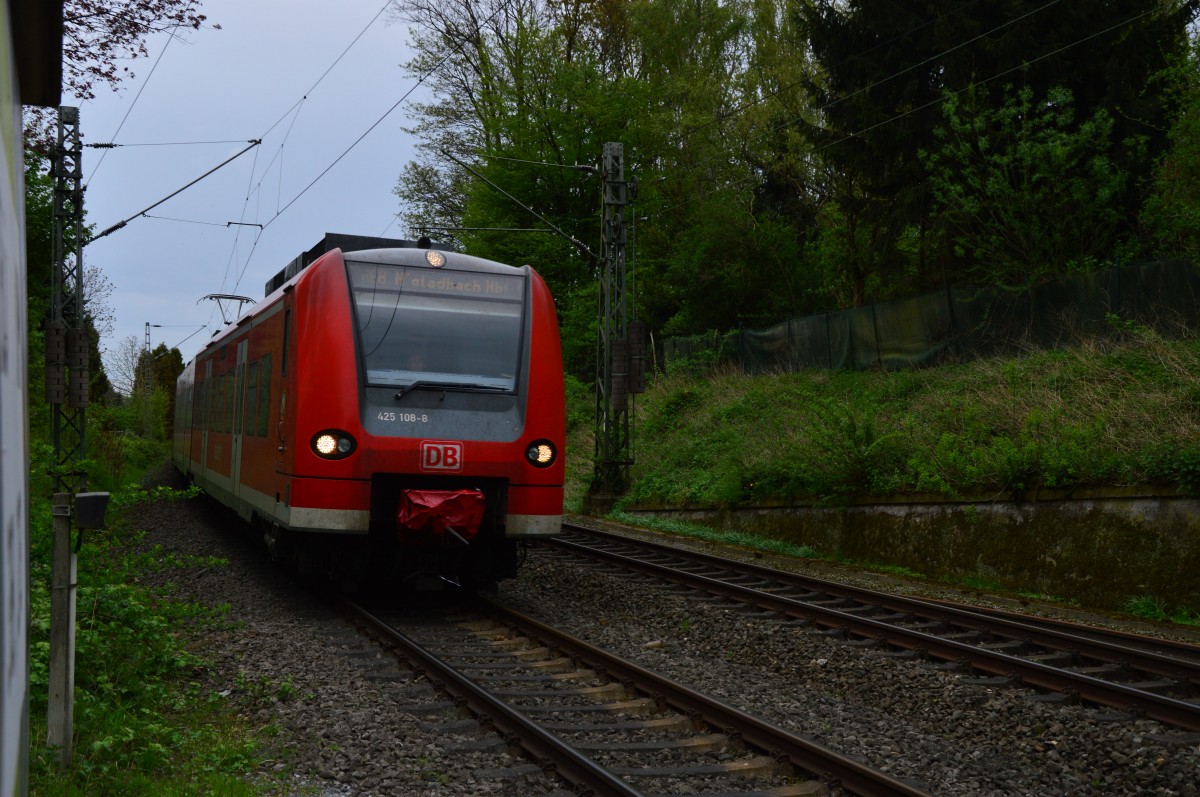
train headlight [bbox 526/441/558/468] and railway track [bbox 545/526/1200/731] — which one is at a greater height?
train headlight [bbox 526/441/558/468]

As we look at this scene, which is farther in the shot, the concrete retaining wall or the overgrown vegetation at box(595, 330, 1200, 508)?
the overgrown vegetation at box(595, 330, 1200, 508)

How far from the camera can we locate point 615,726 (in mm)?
6148

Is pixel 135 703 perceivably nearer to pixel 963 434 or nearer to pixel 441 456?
pixel 441 456

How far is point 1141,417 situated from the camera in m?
A: 13.1

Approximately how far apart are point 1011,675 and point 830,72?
20216 mm

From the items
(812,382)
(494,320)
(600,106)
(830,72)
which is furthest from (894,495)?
(600,106)

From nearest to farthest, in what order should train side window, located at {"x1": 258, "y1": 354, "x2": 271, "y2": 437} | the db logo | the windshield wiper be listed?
the db logo → the windshield wiper → train side window, located at {"x1": 258, "y1": 354, "x2": 271, "y2": 437}

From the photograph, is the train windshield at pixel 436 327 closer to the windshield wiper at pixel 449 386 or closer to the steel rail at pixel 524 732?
the windshield wiper at pixel 449 386

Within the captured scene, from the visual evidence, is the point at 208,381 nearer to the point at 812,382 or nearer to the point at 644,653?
the point at 644,653

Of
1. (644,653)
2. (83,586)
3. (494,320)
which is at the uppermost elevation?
(494,320)

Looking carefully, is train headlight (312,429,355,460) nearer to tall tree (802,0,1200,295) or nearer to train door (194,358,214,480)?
train door (194,358,214,480)

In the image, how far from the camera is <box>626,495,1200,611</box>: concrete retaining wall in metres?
11.5

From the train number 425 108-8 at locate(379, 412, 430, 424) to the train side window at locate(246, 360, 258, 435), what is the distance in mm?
2840

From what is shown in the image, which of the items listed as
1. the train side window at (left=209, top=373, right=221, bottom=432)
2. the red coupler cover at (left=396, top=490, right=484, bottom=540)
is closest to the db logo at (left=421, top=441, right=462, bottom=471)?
the red coupler cover at (left=396, top=490, right=484, bottom=540)
